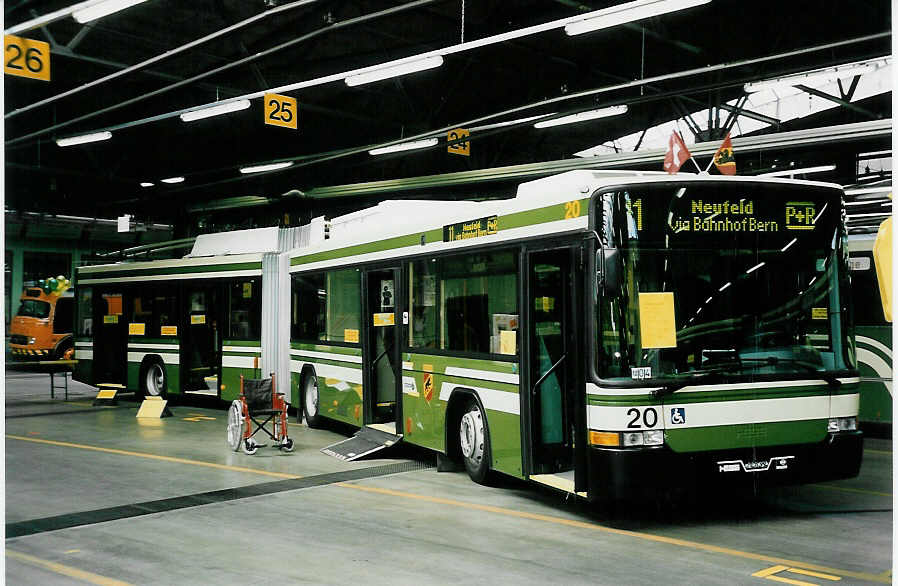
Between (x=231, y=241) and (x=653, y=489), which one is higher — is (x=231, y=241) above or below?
above

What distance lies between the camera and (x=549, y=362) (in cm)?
880

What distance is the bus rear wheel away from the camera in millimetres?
19453

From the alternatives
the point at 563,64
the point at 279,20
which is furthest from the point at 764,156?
the point at 279,20

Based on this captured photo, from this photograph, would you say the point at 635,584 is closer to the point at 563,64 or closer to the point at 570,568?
the point at 570,568

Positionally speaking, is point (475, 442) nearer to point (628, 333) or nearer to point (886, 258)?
point (628, 333)

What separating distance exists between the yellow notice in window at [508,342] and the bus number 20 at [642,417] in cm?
183

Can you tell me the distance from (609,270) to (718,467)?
183 cm

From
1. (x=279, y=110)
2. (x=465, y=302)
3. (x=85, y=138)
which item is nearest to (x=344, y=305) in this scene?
(x=465, y=302)

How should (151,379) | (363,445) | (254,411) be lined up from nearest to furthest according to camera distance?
1. (363,445)
2. (254,411)
3. (151,379)

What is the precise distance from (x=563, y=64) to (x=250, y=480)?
43.1 ft

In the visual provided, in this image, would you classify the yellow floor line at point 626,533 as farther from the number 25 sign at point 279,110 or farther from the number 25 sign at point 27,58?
the number 25 sign at point 279,110

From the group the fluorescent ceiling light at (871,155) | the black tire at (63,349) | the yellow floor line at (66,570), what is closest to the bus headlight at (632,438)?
the yellow floor line at (66,570)

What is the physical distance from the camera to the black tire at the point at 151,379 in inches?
766

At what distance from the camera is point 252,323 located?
17406 mm
